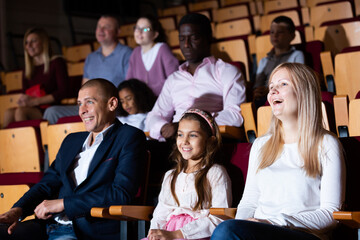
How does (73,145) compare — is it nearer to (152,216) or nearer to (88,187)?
(88,187)

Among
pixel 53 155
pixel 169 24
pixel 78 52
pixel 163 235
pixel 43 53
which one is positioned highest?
pixel 169 24

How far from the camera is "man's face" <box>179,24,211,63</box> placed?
1529mm

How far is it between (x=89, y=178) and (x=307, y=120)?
0.54 metres

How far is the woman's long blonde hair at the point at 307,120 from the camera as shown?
0.91m

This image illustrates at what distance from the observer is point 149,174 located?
1336mm

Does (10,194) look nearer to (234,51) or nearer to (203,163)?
(203,163)

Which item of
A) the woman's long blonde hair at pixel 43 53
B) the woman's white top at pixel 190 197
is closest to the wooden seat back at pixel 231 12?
the woman's long blonde hair at pixel 43 53

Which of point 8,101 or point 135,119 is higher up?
point 8,101

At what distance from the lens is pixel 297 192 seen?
0.91m

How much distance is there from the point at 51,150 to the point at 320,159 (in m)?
0.97

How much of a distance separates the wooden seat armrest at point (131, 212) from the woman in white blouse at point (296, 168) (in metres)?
0.23

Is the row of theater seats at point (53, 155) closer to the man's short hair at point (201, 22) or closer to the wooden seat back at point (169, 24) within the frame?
the man's short hair at point (201, 22)

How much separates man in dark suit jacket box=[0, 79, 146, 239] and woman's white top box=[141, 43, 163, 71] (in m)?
0.58

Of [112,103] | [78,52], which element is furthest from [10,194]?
[78,52]
